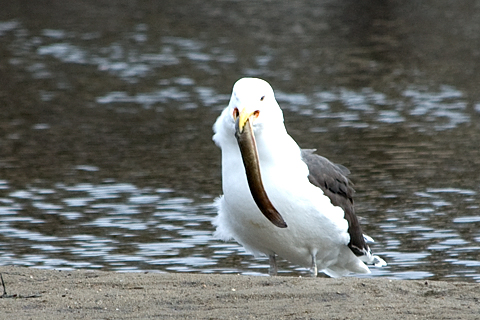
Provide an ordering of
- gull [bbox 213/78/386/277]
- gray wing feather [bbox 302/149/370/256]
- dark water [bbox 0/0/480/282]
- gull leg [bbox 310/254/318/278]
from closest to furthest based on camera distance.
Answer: gull [bbox 213/78/386/277] < gray wing feather [bbox 302/149/370/256] < gull leg [bbox 310/254/318/278] < dark water [bbox 0/0/480/282]

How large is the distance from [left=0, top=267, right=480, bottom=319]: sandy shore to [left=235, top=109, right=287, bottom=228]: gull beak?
0.47m

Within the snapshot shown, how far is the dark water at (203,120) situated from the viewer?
34.1 feet

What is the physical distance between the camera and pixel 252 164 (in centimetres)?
710

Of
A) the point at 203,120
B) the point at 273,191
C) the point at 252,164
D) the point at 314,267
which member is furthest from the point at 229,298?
the point at 203,120

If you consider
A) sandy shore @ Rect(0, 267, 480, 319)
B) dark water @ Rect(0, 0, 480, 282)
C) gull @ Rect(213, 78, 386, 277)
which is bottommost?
dark water @ Rect(0, 0, 480, 282)

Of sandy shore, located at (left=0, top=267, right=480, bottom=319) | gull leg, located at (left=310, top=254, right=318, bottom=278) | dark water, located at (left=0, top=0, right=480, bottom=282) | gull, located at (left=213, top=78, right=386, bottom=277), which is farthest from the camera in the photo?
dark water, located at (left=0, top=0, right=480, bottom=282)

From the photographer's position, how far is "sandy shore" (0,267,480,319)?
6.17 meters

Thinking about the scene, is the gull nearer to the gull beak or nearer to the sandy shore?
the gull beak

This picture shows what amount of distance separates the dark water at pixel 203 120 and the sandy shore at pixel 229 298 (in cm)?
247

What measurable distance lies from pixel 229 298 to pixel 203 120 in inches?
401

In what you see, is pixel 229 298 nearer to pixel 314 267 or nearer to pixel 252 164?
pixel 252 164

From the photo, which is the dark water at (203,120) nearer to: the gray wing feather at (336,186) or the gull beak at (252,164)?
the gray wing feather at (336,186)

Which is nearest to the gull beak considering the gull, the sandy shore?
the gull

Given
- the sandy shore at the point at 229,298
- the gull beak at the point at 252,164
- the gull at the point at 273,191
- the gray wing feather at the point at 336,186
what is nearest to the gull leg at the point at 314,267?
the gull at the point at 273,191
